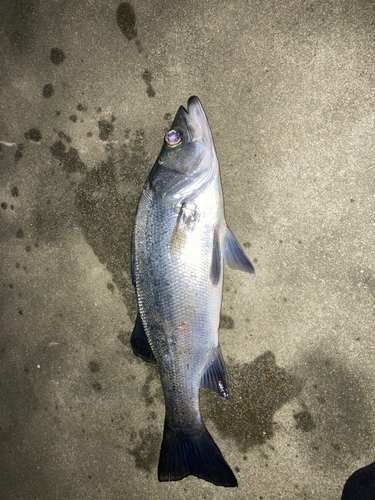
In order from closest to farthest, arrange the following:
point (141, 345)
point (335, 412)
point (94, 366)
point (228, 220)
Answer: point (141, 345), point (335, 412), point (228, 220), point (94, 366)

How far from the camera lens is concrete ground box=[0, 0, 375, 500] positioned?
2.59m

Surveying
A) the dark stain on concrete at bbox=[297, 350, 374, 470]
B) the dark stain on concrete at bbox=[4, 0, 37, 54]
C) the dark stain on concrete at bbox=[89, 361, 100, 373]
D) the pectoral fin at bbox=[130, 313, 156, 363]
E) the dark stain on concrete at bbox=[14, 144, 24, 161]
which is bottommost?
the dark stain on concrete at bbox=[297, 350, 374, 470]

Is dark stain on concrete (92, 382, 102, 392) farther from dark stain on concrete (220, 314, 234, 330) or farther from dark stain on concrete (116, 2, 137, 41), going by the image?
dark stain on concrete (116, 2, 137, 41)

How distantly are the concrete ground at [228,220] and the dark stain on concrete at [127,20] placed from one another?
0.07 ft

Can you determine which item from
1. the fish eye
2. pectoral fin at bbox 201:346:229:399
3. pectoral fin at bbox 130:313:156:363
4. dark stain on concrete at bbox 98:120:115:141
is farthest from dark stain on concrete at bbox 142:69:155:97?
pectoral fin at bbox 201:346:229:399

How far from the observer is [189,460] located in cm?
227

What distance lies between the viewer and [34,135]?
117 inches

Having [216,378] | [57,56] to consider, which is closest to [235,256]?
[216,378]

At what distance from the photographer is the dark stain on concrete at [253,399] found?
2693mm

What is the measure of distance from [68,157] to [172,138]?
4.60 ft

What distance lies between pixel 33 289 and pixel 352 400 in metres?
3.40

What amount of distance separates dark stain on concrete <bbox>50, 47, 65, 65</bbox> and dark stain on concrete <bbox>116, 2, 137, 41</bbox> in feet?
2.18

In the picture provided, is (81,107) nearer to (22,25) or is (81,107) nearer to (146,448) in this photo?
(22,25)

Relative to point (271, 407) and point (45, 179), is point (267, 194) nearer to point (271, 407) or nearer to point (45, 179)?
point (271, 407)
